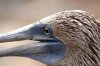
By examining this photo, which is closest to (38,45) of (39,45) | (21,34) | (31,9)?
(39,45)

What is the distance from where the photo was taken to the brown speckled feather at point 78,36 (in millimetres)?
2400

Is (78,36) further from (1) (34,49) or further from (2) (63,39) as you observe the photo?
(1) (34,49)

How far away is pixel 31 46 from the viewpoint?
2.49m

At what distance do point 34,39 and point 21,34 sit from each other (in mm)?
88

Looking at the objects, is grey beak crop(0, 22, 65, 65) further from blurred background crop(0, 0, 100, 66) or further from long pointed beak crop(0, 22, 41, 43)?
blurred background crop(0, 0, 100, 66)

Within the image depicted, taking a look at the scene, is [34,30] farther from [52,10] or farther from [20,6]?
[20,6]

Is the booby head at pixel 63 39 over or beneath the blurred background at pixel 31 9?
beneath

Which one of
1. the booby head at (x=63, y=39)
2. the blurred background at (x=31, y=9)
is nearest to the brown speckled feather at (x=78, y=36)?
the booby head at (x=63, y=39)

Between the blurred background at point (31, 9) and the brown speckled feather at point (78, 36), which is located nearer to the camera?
the brown speckled feather at point (78, 36)

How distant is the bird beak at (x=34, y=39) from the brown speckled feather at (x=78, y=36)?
6 cm

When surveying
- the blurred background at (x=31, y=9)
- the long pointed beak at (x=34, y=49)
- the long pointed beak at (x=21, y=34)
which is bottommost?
the long pointed beak at (x=34, y=49)

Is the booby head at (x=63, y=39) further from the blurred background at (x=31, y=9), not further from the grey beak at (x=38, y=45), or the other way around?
the blurred background at (x=31, y=9)

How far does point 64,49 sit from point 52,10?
12.9 feet

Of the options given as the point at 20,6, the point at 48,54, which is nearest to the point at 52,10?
the point at 20,6
